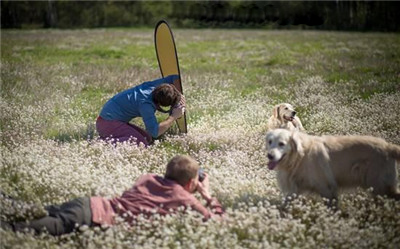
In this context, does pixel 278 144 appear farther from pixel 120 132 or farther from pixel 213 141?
pixel 120 132

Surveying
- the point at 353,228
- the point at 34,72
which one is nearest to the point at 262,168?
the point at 353,228

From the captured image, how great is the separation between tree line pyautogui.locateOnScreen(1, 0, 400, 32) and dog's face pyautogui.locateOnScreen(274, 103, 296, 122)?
35.1 meters

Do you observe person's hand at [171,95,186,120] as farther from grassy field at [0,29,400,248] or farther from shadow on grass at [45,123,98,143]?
shadow on grass at [45,123,98,143]

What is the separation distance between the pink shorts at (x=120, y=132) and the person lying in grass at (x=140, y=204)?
127 inches

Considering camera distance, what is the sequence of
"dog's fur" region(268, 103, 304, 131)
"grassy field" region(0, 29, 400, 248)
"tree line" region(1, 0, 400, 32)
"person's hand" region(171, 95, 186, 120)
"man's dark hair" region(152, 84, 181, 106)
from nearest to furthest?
"grassy field" region(0, 29, 400, 248) → "man's dark hair" region(152, 84, 181, 106) → "person's hand" region(171, 95, 186, 120) → "dog's fur" region(268, 103, 304, 131) → "tree line" region(1, 0, 400, 32)

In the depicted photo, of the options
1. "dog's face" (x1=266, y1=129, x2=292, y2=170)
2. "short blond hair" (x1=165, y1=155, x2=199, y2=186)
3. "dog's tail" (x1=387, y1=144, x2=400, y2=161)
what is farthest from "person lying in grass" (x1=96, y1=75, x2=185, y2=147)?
"dog's tail" (x1=387, y1=144, x2=400, y2=161)

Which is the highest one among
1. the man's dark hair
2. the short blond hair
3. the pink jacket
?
the man's dark hair

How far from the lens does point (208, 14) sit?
56062mm

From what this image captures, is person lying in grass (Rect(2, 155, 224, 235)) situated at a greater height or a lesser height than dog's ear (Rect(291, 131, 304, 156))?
lesser

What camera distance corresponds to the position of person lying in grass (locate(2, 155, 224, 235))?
5742 mm

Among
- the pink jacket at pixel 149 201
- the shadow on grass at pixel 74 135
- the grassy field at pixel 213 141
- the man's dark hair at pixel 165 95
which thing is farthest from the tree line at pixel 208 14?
the pink jacket at pixel 149 201

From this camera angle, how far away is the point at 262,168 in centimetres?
826

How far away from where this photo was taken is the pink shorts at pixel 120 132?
9.50m

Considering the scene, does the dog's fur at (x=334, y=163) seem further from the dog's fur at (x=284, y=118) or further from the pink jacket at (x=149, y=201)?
the dog's fur at (x=284, y=118)
